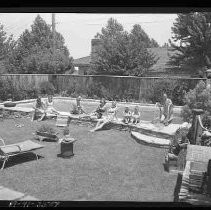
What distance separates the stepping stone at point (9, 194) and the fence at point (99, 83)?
14024 millimetres

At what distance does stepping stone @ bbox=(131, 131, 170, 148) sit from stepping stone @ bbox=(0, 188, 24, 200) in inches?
181

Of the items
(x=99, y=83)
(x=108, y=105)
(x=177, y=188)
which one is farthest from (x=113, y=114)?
(x=99, y=83)

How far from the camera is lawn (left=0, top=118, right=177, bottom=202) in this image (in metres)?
6.78

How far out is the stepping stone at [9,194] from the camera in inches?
257

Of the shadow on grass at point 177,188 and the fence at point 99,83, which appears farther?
the fence at point 99,83

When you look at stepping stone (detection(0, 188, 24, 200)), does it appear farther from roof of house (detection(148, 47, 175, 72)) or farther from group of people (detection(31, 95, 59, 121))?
roof of house (detection(148, 47, 175, 72))

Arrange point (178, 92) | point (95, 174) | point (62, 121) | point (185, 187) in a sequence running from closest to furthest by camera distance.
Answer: point (185, 187)
point (95, 174)
point (62, 121)
point (178, 92)

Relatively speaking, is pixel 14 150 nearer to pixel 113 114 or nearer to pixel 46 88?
pixel 113 114

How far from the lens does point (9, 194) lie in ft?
21.8

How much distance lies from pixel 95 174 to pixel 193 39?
18565 millimetres

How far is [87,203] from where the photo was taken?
20.5 feet

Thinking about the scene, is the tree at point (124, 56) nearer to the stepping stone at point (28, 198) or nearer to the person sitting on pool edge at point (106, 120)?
the person sitting on pool edge at point (106, 120)

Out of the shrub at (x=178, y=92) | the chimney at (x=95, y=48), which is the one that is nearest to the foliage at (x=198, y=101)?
the shrub at (x=178, y=92)

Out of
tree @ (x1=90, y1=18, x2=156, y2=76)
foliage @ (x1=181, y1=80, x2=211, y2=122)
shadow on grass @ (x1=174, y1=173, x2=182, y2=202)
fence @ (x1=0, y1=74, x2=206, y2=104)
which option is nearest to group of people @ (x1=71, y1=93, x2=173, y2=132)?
foliage @ (x1=181, y1=80, x2=211, y2=122)
